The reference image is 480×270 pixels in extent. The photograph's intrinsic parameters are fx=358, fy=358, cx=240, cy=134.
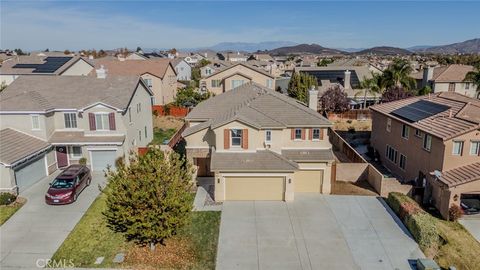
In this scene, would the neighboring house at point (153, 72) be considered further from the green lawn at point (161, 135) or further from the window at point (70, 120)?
the window at point (70, 120)

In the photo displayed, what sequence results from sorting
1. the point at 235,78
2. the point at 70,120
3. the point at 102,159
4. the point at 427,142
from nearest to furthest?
1. the point at 427,142
2. the point at 102,159
3. the point at 70,120
4. the point at 235,78

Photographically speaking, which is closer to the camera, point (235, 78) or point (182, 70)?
point (235, 78)

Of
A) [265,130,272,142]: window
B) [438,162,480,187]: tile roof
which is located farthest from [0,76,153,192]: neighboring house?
[438,162,480,187]: tile roof

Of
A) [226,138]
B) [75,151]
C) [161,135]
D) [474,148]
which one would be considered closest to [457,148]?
[474,148]

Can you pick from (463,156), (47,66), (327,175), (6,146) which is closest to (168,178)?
(327,175)

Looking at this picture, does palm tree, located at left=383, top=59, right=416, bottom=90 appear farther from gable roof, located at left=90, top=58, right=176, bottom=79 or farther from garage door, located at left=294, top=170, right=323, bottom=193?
gable roof, located at left=90, top=58, right=176, bottom=79

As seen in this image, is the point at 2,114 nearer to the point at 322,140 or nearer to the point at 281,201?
the point at 281,201

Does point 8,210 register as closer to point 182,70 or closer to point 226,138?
point 226,138

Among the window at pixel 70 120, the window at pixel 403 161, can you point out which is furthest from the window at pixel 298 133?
the window at pixel 70 120
